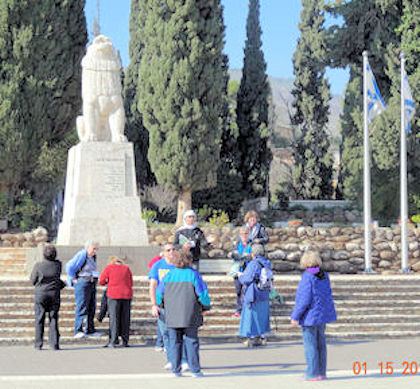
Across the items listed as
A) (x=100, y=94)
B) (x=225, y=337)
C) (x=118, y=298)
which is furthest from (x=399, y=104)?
(x=118, y=298)

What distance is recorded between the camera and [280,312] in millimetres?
13328

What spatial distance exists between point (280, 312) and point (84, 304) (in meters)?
3.34

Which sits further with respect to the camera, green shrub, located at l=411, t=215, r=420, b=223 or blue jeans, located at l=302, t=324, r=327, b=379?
green shrub, located at l=411, t=215, r=420, b=223

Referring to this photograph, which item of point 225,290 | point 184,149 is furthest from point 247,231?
point 184,149

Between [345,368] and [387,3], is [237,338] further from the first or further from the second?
[387,3]

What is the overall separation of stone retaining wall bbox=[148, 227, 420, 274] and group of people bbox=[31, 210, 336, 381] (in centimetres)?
850

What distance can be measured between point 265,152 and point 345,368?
26684mm

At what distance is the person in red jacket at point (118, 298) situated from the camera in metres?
11.2

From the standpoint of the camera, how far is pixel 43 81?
2841 centimetres

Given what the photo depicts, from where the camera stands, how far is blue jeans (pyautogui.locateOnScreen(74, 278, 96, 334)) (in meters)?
11.8

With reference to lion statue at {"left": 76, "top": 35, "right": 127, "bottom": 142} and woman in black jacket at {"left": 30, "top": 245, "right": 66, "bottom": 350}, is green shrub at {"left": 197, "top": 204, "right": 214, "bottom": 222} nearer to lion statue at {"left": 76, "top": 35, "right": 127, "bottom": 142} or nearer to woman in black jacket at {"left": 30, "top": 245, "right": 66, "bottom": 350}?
lion statue at {"left": 76, "top": 35, "right": 127, "bottom": 142}

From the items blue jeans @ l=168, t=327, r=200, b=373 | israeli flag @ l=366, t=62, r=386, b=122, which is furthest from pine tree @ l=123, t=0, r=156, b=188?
blue jeans @ l=168, t=327, r=200, b=373

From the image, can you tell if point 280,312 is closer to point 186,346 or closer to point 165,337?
point 165,337

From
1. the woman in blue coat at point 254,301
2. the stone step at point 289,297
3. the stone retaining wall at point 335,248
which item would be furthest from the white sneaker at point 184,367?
the stone retaining wall at point 335,248
